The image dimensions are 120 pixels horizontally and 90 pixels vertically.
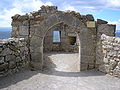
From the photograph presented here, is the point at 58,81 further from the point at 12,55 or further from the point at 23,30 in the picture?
the point at 23,30

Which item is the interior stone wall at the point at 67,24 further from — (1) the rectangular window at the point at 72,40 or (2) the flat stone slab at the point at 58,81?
(1) the rectangular window at the point at 72,40

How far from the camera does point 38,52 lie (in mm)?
8516

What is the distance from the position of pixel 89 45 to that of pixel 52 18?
6.22 ft

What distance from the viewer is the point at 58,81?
22.8ft

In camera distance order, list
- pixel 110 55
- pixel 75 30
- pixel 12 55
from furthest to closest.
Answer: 1. pixel 75 30
2. pixel 110 55
3. pixel 12 55

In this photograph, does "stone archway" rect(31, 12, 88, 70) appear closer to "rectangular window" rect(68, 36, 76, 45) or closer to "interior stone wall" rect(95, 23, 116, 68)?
"interior stone wall" rect(95, 23, 116, 68)

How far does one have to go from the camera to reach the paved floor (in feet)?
20.5

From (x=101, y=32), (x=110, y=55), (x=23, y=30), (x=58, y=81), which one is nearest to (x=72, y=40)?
(x=101, y=32)

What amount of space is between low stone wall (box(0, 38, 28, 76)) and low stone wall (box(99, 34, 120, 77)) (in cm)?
312

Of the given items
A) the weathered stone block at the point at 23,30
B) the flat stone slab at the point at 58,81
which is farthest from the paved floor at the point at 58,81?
the weathered stone block at the point at 23,30

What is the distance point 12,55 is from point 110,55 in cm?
361

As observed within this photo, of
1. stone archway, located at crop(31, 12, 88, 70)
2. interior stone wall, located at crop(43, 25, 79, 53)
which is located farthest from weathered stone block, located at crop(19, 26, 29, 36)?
interior stone wall, located at crop(43, 25, 79, 53)

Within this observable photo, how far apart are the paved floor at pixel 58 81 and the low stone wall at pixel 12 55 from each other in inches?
10.2

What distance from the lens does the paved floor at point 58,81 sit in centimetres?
624
